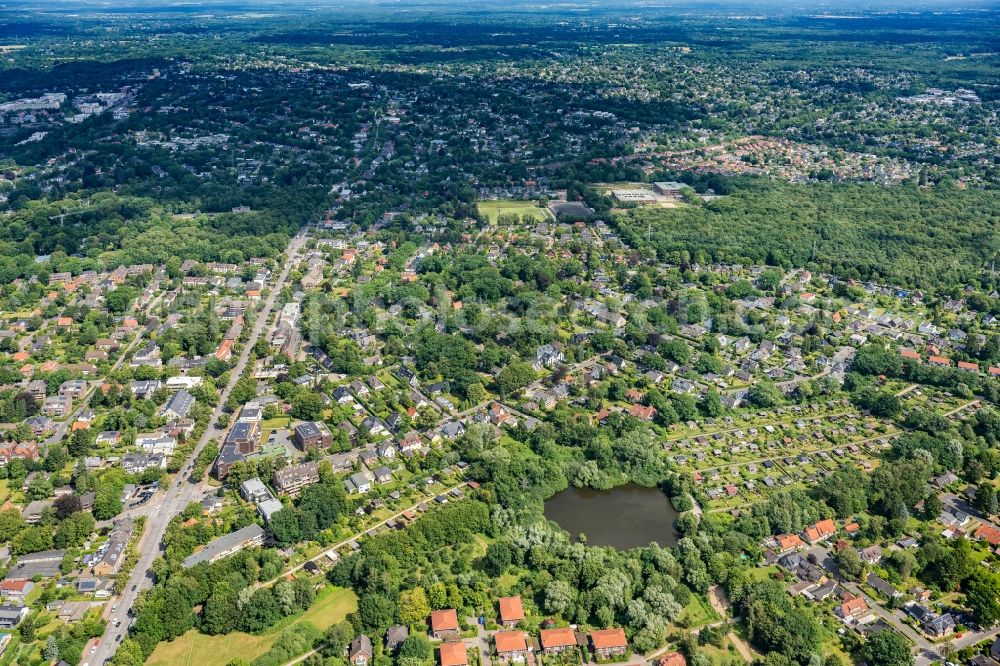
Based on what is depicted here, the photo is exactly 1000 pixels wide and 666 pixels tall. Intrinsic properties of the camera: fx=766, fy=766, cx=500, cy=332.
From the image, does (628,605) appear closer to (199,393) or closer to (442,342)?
(442,342)

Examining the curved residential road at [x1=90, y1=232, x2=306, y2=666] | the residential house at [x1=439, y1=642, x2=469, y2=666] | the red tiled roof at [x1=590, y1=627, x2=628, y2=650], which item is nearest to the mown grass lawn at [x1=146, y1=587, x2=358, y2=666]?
the curved residential road at [x1=90, y1=232, x2=306, y2=666]

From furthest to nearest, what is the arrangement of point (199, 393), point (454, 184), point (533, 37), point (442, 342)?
point (533, 37) → point (454, 184) → point (442, 342) → point (199, 393)

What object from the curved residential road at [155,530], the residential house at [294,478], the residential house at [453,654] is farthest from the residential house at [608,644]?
the curved residential road at [155,530]

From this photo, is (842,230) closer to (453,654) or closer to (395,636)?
(453,654)

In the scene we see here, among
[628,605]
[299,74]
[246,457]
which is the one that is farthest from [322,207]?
[299,74]

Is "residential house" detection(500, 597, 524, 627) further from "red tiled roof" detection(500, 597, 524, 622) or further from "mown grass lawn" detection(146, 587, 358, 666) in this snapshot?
"mown grass lawn" detection(146, 587, 358, 666)

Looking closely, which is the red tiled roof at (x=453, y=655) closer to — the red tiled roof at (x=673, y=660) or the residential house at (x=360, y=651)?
the residential house at (x=360, y=651)
